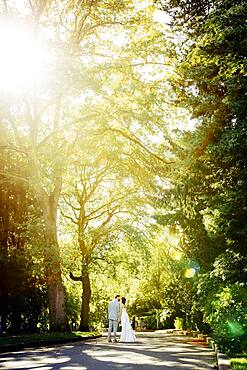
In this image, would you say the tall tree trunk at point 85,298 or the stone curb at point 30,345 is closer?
the stone curb at point 30,345

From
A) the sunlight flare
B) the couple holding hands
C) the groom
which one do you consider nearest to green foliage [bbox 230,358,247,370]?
the couple holding hands

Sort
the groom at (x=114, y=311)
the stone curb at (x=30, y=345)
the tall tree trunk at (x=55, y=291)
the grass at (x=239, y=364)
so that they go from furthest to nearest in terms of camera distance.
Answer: the tall tree trunk at (x=55, y=291), the groom at (x=114, y=311), the stone curb at (x=30, y=345), the grass at (x=239, y=364)

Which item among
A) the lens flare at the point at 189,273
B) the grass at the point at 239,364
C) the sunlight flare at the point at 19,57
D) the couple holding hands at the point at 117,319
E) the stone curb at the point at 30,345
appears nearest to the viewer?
the grass at the point at 239,364

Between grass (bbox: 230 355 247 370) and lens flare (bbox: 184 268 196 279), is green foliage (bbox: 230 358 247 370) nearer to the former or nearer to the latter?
grass (bbox: 230 355 247 370)

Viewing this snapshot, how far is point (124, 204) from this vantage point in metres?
35.1

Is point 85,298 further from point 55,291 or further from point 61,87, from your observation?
point 61,87

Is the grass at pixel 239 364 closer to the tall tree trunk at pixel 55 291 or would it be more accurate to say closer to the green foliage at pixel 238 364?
the green foliage at pixel 238 364

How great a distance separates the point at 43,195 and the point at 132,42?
8.52 meters

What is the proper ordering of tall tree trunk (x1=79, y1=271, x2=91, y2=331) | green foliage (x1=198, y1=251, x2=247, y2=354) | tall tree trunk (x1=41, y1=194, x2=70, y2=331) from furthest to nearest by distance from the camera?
tall tree trunk (x1=79, y1=271, x2=91, y2=331)
tall tree trunk (x1=41, y1=194, x2=70, y2=331)
green foliage (x1=198, y1=251, x2=247, y2=354)

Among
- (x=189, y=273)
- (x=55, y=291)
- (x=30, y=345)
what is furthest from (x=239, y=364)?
(x=55, y=291)

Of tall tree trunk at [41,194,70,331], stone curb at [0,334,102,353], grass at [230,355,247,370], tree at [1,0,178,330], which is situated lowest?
grass at [230,355,247,370]

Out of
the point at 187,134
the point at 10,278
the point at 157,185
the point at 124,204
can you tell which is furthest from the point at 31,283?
the point at 187,134

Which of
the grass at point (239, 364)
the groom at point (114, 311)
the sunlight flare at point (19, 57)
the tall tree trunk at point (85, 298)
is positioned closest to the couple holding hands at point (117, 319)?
the groom at point (114, 311)

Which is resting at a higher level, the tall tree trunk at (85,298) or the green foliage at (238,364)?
the tall tree trunk at (85,298)
